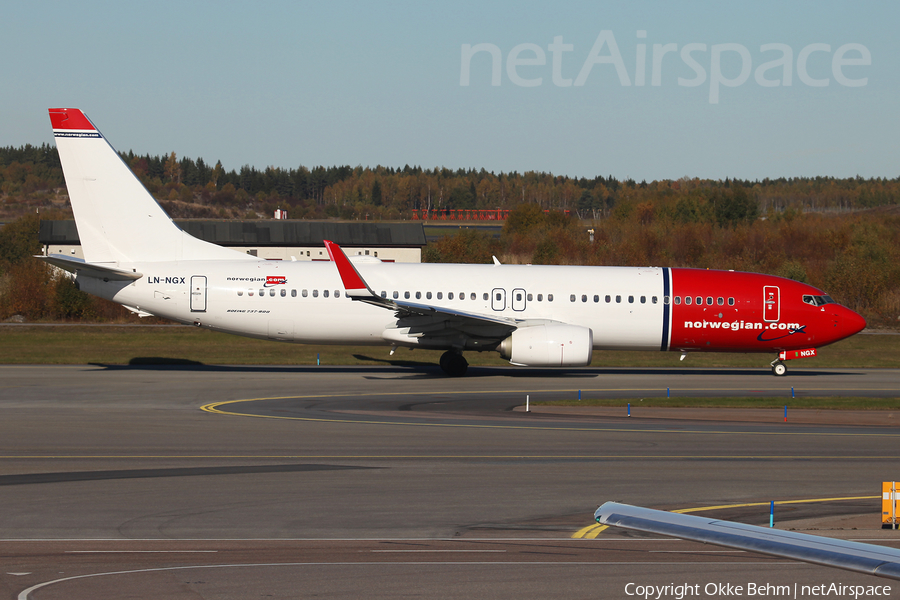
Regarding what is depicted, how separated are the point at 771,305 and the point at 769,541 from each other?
2896 cm

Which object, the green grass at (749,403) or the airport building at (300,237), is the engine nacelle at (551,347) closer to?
the green grass at (749,403)

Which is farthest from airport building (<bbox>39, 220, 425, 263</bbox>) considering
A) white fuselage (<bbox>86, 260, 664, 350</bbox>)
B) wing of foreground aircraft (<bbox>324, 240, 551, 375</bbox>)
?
wing of foreground aircraft (<bbox>324, 240, 551, 375</bbox>)

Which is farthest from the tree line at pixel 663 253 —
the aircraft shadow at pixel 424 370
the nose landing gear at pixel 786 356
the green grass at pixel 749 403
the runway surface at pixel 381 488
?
the green grass at pixel 749 403

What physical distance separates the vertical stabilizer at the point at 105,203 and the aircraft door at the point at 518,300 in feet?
43.4

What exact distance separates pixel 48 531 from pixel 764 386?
2546 centimetres

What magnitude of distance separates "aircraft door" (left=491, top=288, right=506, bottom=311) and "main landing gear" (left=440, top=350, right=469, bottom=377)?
240 centimetres

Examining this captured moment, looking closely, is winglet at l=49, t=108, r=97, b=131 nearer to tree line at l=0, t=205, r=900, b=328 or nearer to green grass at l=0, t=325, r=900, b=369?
green grass at l=0, t=325, r=900, b=369

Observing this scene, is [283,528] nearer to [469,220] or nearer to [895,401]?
[895,401]

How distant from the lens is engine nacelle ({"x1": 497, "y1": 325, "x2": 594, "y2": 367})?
29.4m

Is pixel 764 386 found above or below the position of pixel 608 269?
below

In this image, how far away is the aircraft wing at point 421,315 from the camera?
2916cm

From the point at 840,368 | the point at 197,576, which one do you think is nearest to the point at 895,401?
the point at 840,368

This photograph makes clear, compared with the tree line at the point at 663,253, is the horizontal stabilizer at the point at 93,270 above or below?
below

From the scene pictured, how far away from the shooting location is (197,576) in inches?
415
